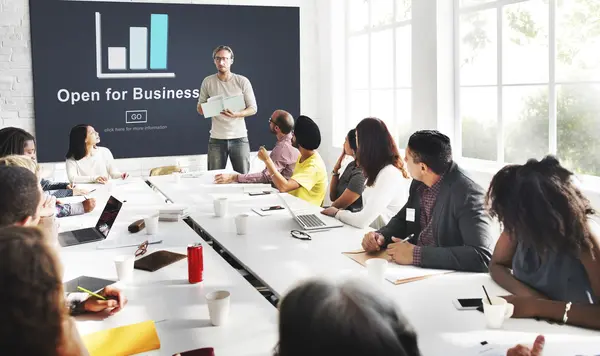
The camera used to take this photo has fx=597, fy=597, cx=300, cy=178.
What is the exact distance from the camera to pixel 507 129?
4742 millimetres

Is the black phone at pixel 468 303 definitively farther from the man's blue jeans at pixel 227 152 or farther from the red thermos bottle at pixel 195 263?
the man's blue jeans at pixel 227 152

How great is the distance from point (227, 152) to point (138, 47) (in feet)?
5.36

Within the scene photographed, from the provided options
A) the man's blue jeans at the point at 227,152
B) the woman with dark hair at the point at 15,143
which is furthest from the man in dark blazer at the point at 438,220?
the man's blue jeans at the point at 227,152

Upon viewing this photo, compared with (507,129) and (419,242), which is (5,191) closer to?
(419,242)

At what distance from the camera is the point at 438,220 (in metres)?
2.75

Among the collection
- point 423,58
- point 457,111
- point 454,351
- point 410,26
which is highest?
point 410,26

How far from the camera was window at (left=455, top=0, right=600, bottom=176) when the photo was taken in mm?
4070

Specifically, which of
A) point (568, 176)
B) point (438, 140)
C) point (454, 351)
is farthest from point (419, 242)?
point (454, 351)

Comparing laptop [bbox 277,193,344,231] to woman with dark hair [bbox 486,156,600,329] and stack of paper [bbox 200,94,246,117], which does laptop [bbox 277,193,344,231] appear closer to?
woman with dark hair [bbox 486,156,600,329]

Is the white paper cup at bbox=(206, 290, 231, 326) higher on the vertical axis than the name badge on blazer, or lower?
lower

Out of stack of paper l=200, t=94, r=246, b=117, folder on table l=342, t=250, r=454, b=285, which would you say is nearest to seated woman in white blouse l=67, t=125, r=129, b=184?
stack of paper l=200, t=94, r=246, b=117

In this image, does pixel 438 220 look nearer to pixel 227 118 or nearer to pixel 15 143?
pixel 15 143

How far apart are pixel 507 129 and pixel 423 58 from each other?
3.59 ft

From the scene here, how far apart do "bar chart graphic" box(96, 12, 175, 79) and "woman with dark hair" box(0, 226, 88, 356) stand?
236 inches
